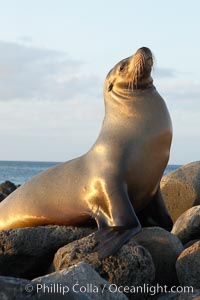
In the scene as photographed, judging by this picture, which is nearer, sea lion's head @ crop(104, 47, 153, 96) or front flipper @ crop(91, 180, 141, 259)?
front flipper @ crop(91, 180, 141, 259)

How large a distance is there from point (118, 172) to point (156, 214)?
3.47ft

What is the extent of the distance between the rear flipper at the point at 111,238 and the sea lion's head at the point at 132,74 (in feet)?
6.38

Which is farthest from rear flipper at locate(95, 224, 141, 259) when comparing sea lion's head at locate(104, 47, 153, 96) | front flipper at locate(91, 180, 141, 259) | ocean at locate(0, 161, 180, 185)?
ocean at locate(0, 161, 180, 185)

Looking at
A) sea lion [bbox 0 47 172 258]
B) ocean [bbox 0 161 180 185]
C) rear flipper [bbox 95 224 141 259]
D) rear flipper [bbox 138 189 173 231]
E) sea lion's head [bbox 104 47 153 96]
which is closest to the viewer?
rear flipper [bbox 95 224 141 259]

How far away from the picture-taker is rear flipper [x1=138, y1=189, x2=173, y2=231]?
8.27 metres

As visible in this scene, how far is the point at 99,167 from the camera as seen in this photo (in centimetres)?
775

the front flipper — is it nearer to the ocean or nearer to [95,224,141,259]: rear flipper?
[95,224,141,259]: rear flipper

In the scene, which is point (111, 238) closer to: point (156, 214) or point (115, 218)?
point (115, 218)

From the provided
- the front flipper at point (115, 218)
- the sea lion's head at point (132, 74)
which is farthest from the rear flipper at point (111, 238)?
the sea lion's head at point (132, 74)

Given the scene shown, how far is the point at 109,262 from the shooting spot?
6.30 meters

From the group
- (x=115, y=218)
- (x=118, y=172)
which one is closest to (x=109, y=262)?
(x=115, y=218)

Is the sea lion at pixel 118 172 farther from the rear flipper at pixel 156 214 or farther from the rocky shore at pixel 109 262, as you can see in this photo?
the rocky shore at pixel 109 262

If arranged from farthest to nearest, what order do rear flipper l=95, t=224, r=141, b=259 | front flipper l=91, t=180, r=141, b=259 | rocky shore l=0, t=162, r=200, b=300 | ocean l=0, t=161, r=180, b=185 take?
1. ocean l=0, t=161, r=180, b=185
2. front flipper l=91, t=180, r=141, b=259
3. rear flipper l=95, t=224, r=141, b=259
4. rocky shore l=0, t=162, r=200, b=300

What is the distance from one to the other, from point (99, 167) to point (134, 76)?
48.5 inches
